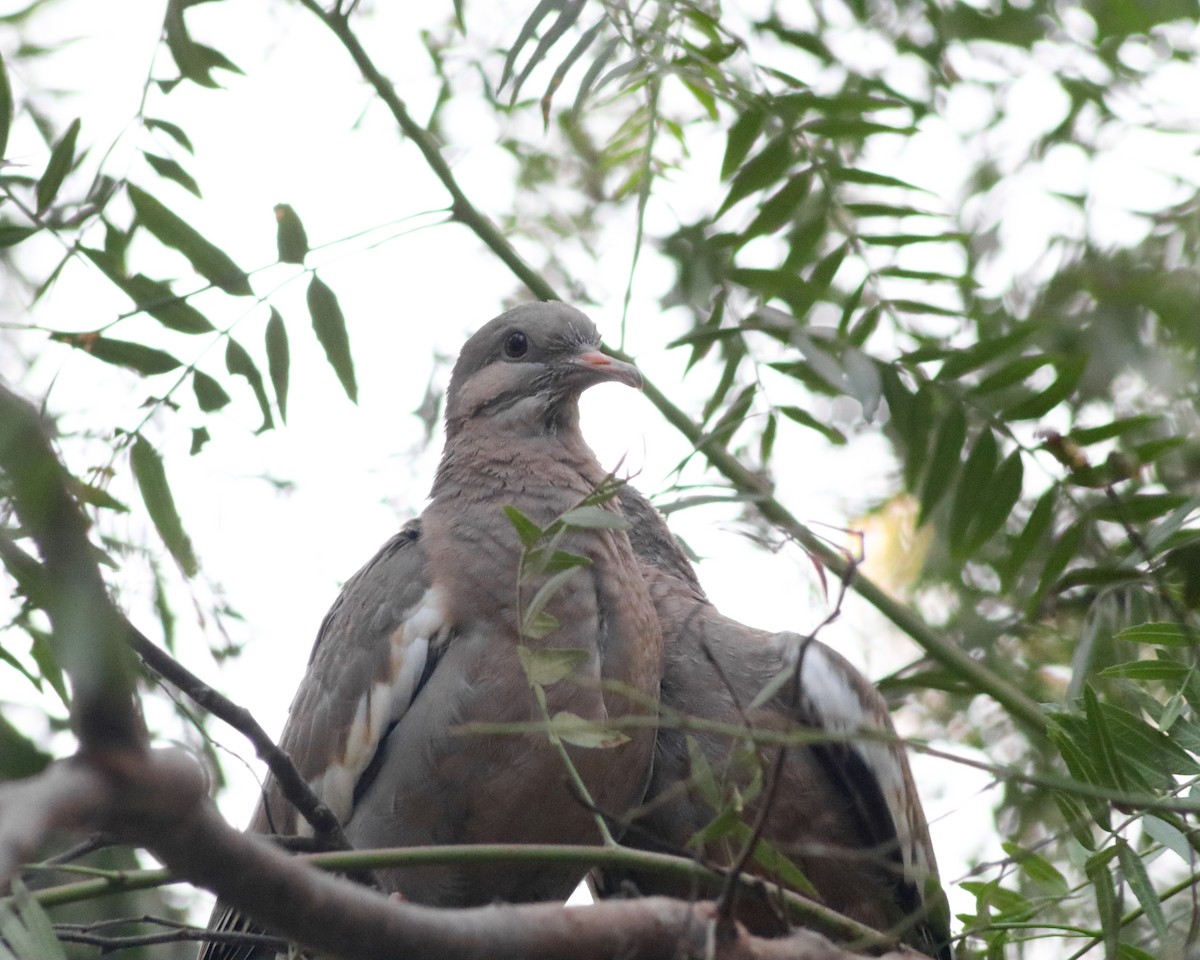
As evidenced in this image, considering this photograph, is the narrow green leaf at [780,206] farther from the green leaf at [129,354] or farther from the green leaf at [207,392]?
the green leaf at [129,354]

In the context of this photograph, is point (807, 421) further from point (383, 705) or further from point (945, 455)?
point (383, 705)

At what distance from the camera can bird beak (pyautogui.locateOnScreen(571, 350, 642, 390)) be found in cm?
400

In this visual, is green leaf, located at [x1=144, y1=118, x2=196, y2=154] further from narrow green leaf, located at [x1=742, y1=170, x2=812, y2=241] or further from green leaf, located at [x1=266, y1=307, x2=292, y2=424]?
narrow green leaf, located at [x1=742, y1=170, x2=812, y2=241]

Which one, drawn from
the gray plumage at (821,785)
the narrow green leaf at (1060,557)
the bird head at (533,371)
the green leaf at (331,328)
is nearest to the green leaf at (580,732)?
the gray plumage at (821,785)

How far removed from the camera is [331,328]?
3.45m

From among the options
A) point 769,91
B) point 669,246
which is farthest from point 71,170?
point 769,91

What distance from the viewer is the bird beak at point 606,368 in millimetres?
4000

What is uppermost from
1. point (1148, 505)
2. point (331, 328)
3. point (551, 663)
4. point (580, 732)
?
point (331, 328)

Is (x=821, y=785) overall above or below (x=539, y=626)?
above

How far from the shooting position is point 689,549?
431 centimetres

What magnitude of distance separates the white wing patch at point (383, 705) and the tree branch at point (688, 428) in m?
0.82

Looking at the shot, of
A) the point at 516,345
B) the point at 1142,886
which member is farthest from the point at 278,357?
the point at 1142,886

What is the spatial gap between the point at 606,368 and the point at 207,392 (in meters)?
1.26

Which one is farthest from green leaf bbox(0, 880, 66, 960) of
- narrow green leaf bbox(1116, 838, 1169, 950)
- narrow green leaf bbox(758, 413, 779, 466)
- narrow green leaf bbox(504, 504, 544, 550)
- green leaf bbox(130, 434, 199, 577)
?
narrow green leaf bbox(758, 413, 779, 466)
